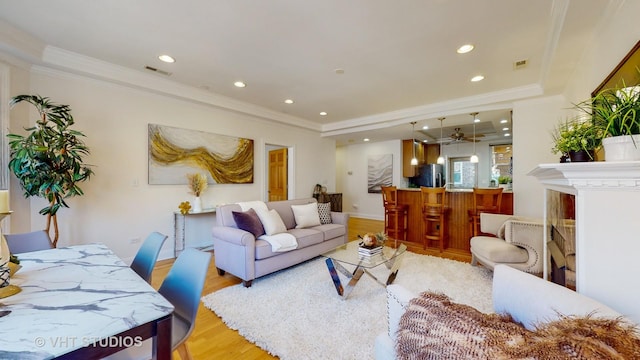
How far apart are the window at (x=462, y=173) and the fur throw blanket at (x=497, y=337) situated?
26.6ft

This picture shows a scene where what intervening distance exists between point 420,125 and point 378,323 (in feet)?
14.6

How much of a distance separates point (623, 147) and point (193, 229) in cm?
465

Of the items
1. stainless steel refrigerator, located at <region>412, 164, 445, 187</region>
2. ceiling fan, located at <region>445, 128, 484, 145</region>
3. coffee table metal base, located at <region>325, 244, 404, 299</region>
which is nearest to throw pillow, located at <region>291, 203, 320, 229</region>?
coffee table metal base, located at <region>325, 244, 404, 299</region>

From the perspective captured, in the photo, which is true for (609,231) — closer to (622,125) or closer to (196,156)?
(622,125)

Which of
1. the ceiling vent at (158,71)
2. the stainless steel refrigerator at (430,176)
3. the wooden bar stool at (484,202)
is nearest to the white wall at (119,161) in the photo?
the ceiling vent at (158,71)

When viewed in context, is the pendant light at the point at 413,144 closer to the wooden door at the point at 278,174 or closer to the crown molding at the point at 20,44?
the wooden door at the point at 278,174

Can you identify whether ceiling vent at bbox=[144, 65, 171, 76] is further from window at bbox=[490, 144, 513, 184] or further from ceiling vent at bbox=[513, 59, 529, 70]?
window at bbox=[490, 144, 513, 184]

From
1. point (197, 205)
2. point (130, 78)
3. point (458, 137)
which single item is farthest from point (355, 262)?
point (458, 137)

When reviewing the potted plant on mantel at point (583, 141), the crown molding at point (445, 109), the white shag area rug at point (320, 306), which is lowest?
the white shag area rug at point (320, 306)

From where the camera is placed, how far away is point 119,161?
3369 millimetres

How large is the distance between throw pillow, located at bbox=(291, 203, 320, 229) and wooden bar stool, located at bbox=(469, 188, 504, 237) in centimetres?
244

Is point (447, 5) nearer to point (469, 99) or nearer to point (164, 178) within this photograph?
point (469, 99)

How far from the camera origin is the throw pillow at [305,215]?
3709mm

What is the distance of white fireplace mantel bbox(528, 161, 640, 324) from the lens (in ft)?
3.21
